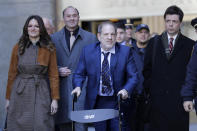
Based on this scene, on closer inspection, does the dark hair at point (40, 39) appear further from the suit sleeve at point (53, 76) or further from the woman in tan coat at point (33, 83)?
the suit sleeve at point (53, 76)

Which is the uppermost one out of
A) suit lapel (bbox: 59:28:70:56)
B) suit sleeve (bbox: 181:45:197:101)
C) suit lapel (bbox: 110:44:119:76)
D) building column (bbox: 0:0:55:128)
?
building column (bbox: 0:0:55:128)

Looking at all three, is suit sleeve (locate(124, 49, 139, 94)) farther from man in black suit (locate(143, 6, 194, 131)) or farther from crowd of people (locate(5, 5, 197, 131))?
man in black suit (locate(143, 6, 194, 131))

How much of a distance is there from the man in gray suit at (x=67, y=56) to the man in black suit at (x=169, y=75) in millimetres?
1063

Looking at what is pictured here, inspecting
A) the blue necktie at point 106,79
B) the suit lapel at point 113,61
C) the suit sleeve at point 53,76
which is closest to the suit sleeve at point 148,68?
the suit lapel at point 113,61

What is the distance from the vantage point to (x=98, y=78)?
628 centimetres

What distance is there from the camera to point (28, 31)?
22.8ft

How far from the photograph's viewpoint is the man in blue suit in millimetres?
6246

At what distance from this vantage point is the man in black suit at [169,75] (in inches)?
280

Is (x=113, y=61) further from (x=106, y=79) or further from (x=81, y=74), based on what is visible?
(x=81, y=74)

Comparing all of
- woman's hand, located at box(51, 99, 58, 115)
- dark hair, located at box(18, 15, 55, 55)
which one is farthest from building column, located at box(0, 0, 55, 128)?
woman's hand, located at box(51, 99, 58, 115)

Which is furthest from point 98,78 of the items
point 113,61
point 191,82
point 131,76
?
point 191,82

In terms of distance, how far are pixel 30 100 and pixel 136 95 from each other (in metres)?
1.95

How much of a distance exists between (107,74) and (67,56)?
1.30 meters

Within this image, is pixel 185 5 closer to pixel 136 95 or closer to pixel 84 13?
pixel 84 13
